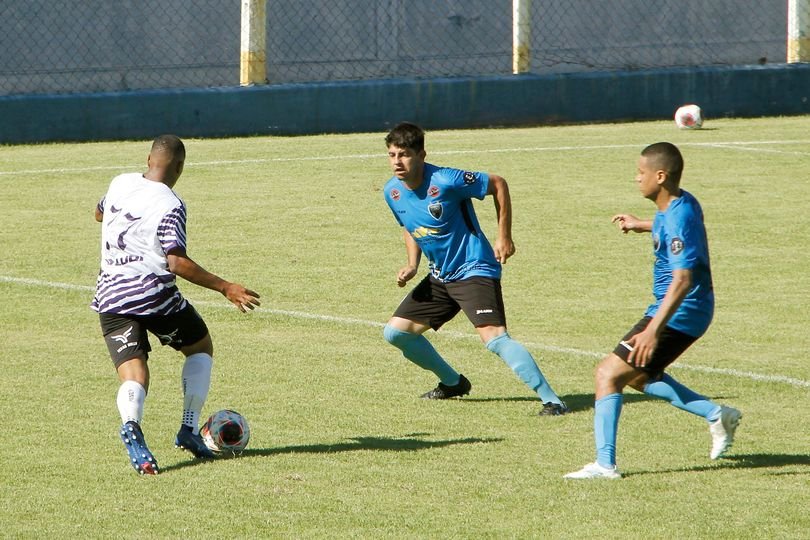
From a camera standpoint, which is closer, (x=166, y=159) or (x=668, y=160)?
(x=668, y=160)

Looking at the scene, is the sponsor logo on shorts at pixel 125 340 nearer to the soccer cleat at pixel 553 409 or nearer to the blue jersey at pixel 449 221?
the blue jersey at pixel 449 221

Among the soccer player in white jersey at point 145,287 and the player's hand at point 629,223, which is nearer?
the soccer player in white jersey at point 145,287

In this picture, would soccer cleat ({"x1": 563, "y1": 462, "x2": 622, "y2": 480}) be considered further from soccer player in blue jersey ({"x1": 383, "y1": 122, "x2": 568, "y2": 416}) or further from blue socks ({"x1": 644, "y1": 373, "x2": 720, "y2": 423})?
soccer player in blue jersey ({"x1": 383, "y1": 122, "x2": 568, "y2": 416})

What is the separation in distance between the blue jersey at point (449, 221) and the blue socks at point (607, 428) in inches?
66.7

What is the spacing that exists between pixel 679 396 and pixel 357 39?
55.4ft

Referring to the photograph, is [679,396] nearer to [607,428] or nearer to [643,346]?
[607,428]

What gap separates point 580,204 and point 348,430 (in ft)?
26.9

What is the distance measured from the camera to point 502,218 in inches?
321

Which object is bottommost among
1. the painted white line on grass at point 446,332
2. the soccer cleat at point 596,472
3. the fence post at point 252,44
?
the painted white line on grass at point 446,332

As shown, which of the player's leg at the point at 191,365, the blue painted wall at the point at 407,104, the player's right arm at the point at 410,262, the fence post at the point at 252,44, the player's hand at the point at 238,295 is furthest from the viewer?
the fence post at the point at 252,44

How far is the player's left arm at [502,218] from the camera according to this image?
26.6ft

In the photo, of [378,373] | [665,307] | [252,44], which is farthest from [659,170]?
[252,44]

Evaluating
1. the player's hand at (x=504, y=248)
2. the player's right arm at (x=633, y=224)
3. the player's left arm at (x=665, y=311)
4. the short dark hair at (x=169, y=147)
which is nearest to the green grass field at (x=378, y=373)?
the player's left arm at (x=665, y=311)

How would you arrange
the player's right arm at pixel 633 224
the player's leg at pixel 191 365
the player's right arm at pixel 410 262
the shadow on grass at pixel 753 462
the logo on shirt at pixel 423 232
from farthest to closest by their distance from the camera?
the player's right arm at pixel 410 262, the logo on shirt at pixel 423 232, the player's right arm at pixel 633 224, the player's leg at pixel 191 365, the shadow on grass at pixel 753 462
